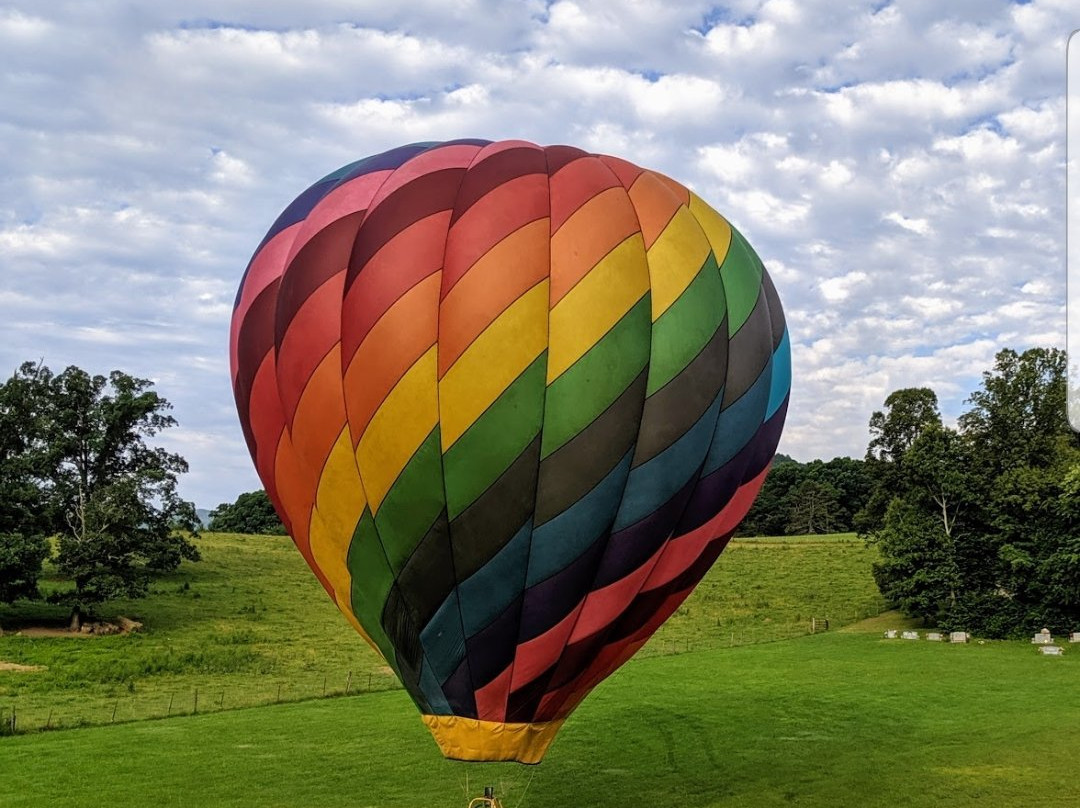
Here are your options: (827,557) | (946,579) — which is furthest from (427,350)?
(827,557)

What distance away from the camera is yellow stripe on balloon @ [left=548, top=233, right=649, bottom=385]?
1066cm

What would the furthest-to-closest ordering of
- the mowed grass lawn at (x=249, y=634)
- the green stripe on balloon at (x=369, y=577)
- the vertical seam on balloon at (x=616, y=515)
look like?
the mowed grass lawn at (x=249, y=634) < the green stripe on balloon at (x=369, y=577) < the vertical seam on balloon at (x=616, y=515)

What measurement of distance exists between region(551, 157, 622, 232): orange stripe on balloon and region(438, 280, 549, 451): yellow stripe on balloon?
52.3 inches

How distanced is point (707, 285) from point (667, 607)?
4142 mm

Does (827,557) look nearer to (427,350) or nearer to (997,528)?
(997,528)

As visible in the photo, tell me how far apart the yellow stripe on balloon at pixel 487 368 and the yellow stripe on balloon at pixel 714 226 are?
2913 millimetres

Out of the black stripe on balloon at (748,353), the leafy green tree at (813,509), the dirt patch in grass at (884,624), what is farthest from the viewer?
the leafy green tree at (813,509)

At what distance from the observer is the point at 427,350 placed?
1070 centimetres

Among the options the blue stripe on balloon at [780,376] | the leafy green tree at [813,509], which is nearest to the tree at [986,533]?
the blue stripe on balloon at [780,376]

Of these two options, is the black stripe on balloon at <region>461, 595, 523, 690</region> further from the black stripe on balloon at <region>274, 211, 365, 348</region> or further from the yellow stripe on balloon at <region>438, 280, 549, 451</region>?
the black stripe on balloon at <region>274, 211, 365, 348</region>

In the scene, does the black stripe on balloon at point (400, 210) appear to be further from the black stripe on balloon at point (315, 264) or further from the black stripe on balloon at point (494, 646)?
the black stripe on balloon at point (494, 646)

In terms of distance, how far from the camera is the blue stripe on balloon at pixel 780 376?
12758 mm

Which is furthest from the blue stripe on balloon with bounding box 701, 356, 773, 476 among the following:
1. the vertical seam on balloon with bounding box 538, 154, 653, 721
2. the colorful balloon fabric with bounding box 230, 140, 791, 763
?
the vertical seam on balloon with bounding box 538, 154, 653, 721

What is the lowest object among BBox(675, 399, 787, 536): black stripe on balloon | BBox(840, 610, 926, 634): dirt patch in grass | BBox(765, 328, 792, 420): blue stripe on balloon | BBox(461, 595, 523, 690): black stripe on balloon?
BBox(840, 610, 926, 634): dirt patch in grass
